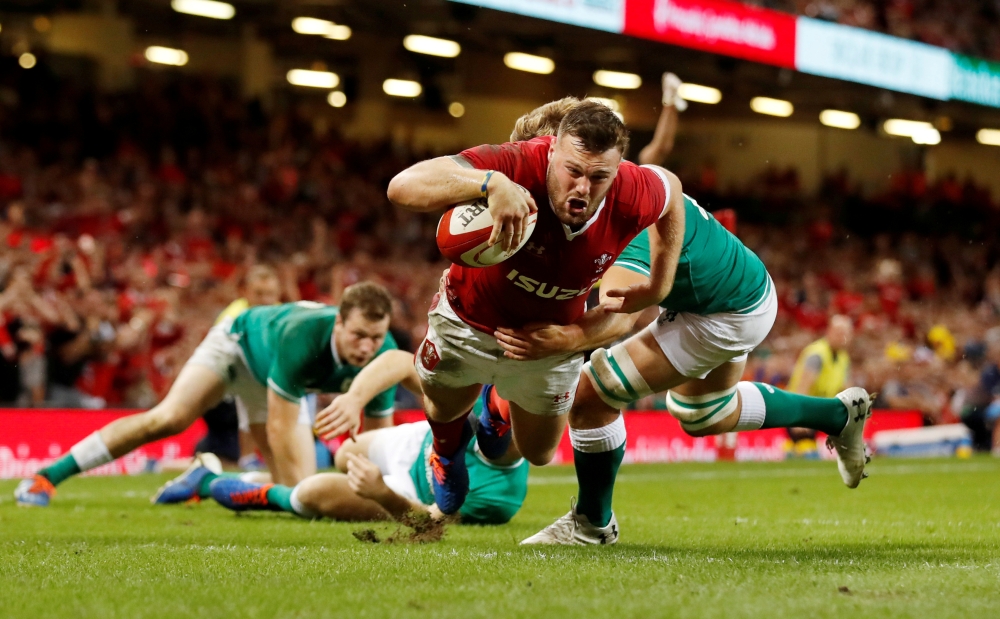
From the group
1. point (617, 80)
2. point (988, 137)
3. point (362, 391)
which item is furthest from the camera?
point (988, 137)

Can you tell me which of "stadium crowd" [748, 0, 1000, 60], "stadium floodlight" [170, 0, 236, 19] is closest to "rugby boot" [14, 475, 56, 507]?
"stadium floodlight" [170, 0, 236, 19]

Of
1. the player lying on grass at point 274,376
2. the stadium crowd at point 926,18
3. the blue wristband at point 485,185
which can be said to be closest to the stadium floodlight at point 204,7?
the stadium crowd at point 926,18

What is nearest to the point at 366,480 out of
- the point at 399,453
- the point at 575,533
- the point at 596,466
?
the point at 399,453

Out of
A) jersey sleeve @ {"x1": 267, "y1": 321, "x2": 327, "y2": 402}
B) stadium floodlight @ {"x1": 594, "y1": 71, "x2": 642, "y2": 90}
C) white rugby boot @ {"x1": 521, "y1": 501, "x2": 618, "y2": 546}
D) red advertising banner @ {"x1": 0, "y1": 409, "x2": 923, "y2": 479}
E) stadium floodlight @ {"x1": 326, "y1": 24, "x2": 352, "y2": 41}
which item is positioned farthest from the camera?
stadium floodlight @ {"x1": 594, "y1": 71, "x2": 642, "y2": 90}

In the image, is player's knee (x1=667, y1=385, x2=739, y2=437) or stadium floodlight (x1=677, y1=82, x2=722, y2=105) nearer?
player's knee (x1=667, y1=385, x2=739, y2=437)

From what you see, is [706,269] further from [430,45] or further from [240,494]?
[430,45]

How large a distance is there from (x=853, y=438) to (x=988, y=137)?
27740mm

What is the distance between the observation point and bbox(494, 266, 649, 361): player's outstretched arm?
4797mm

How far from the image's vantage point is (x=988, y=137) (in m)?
31.2

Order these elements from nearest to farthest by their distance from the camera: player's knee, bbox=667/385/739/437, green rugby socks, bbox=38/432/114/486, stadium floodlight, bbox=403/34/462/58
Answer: player's knee, bbox=667/385/739/437, green rugby socks, bbox=38/432/114/486, stadium floodlight, bbox=403/34/462/58

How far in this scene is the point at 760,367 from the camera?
1777cm

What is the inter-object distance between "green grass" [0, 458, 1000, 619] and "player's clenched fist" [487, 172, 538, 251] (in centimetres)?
117

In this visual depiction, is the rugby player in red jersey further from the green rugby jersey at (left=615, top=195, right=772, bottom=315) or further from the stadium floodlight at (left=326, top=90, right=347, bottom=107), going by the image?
the stadium floodlight at (left=326, top=90, right=347, bottom=107)

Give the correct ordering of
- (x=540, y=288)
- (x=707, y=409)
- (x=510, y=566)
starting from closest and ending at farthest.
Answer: (x=510, y=566) < (x=540, y=288) < (x=707, y=409)
